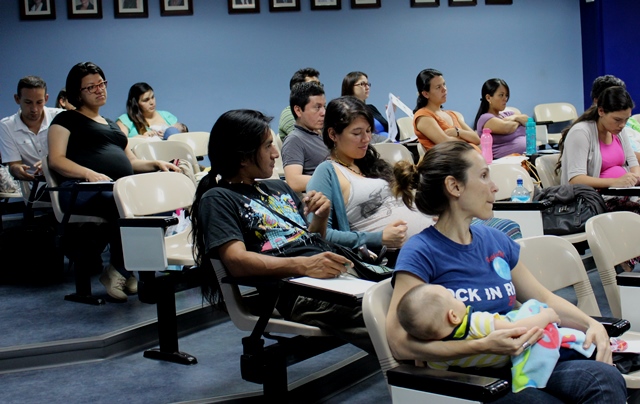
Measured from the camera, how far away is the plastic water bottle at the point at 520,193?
3.84m

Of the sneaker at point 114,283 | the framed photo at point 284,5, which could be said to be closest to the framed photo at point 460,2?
the framed photo at point 284,5

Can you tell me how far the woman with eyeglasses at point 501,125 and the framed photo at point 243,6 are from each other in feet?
8.37

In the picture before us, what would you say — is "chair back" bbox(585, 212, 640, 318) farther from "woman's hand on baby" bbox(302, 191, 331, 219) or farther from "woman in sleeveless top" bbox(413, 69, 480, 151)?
"woman in sleeveless top" bbox(413, 69, 480, 151)

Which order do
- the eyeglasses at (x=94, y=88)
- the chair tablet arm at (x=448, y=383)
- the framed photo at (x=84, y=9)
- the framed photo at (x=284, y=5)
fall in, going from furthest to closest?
the framed photo at (x=284, y=5)
the framed photo at (x=84, y=9)
the eyeglasses at (x=94, y=88)
the chair tablet arm at (x=448, y=383)

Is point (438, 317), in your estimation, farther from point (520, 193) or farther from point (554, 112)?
point (554, 112)

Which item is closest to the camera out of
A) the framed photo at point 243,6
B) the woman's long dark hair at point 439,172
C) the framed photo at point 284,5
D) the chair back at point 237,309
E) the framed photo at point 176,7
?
the woman's long dark hair at point 439,172

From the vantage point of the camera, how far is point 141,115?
6777mm

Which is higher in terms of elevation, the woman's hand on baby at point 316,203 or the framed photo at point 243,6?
the framed photo at point 243,6

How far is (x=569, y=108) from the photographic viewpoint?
845 centimetres

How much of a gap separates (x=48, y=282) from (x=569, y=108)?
6000mm

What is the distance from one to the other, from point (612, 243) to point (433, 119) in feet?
8.84

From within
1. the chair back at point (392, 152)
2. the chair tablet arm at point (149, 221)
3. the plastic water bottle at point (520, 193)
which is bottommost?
the plastic water bottle at point (520, 193)

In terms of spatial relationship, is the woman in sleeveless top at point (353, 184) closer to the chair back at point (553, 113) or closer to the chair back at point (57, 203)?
the chair back at point (57, 203)

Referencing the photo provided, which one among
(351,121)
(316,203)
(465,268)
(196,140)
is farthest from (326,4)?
(465,268)
